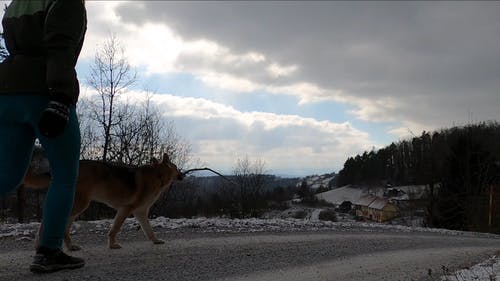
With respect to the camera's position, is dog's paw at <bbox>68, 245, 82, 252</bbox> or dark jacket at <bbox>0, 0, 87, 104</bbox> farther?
dog's paw at <bbox>68, 245, 82, 252</bbox>

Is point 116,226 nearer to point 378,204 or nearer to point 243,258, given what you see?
point 243,258

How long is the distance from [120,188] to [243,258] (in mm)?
1843

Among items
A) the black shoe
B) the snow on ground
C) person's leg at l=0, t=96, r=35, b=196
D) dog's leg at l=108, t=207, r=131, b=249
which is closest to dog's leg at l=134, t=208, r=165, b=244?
dog's leg at l=108, t=207, r=131, b=249

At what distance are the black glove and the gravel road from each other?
121cm

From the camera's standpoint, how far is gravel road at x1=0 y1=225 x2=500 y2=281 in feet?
14.4

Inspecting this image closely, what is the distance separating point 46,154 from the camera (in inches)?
152

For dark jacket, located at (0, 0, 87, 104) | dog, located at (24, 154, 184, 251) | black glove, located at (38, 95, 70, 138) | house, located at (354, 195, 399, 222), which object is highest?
dark jacket, located at (0, 0, 87, 104)

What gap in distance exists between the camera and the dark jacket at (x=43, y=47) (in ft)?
11.9

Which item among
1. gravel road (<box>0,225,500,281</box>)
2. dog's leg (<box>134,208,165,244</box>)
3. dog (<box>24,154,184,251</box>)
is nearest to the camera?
gravel road (<box>0,225,500,281</box>)

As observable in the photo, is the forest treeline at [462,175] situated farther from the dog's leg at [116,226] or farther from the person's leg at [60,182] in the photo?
the person's leg at [60,182]

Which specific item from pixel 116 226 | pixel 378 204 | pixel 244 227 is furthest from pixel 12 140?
pixel 378 204

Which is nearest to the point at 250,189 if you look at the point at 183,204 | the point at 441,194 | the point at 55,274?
the point at 183,204

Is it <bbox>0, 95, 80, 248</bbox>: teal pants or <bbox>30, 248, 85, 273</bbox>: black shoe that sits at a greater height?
<bbox>0, 95, 80, 248</bbox>: teal pants

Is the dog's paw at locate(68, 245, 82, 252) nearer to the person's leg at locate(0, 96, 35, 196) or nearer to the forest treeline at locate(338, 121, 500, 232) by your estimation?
the person's leg at locate(0, 96, 35, 196)
